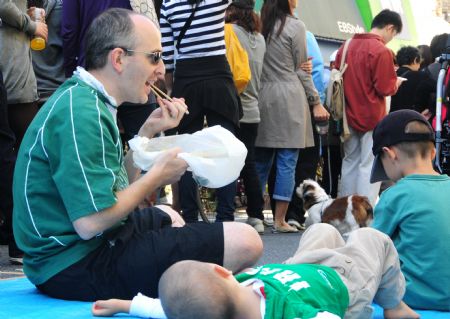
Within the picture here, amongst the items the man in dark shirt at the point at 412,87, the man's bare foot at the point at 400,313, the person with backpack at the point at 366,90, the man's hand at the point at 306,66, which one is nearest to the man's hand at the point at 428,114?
the man in dark shirt at the point at 412,87

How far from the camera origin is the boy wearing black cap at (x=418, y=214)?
3773mm

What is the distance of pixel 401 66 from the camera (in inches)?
400

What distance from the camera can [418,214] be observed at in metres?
3.79

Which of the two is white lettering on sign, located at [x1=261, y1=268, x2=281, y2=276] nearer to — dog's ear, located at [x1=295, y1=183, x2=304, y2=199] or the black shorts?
the black shorts

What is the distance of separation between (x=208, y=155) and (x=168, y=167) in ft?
0.82

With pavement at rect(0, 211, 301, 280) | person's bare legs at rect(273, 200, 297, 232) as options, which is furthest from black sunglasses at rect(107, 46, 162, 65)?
person's bare legs at rect(273, 200, 297, 232)

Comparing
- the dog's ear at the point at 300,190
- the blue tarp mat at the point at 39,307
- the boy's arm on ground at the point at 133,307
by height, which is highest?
the boy's arm on ground at the point at 133,307

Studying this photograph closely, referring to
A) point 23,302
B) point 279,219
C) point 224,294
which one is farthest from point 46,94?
point 224,294

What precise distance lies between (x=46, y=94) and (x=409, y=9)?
46.5 ft

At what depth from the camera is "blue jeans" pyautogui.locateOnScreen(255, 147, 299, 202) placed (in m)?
7.66

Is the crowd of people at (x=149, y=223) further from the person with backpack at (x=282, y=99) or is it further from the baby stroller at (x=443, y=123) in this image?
the baby stroller at (x=443, y=123)

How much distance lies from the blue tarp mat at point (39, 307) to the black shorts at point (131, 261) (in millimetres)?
59

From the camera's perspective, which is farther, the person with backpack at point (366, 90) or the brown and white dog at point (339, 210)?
the person with backpack at point (366, 90)

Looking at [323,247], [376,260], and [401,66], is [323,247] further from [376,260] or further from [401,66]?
[401,66]
